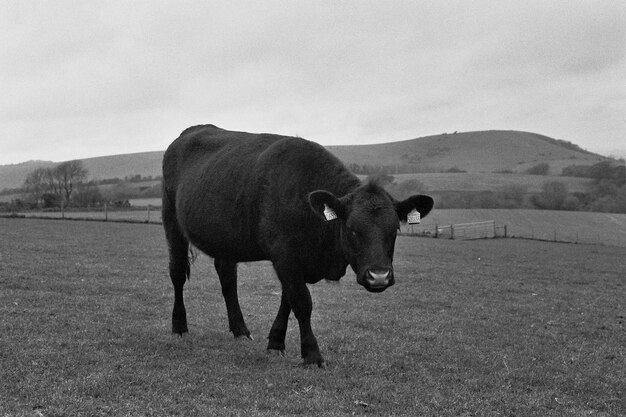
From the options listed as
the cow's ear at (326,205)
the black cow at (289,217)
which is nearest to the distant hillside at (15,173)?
the black cow at (289,217)

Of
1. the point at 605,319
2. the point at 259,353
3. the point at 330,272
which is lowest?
the point at 605,319

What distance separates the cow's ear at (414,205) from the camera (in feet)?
23.8

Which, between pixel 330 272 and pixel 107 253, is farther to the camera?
pixel 107 253

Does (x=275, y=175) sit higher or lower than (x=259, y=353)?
higher

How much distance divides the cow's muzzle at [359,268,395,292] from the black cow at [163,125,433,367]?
11mm

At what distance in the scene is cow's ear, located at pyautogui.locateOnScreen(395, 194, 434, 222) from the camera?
285 inches

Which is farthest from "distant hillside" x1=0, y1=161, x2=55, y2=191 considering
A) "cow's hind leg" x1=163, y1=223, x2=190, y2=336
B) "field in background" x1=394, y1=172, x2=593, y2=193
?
"cow's hind leg" x1=163, y1=223, x2=190, y2=336

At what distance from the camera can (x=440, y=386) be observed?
6.91 meters

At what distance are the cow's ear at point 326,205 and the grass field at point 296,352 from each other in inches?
76.8

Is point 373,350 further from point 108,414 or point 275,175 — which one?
point 108,414

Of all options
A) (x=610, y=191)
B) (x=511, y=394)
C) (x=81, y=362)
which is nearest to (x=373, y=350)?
(x=511, y=394)

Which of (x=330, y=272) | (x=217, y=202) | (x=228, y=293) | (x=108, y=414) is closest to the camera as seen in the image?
(x=108, y=414)

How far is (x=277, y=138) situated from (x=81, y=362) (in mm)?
4136

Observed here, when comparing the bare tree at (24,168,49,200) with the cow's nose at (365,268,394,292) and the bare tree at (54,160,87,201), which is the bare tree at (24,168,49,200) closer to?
the bare tree at (54,160,87,201)
